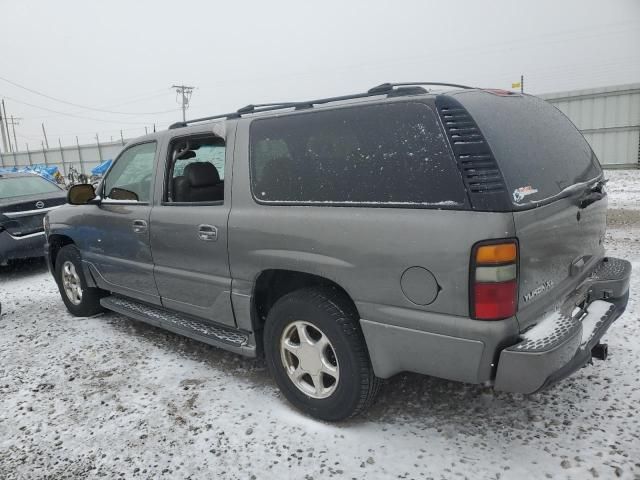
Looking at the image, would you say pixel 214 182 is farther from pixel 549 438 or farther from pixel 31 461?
pixel 549 438

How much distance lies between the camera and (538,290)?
7.54 ft

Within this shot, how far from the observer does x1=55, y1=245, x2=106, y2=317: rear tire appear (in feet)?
15.7

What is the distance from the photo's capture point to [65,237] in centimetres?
493

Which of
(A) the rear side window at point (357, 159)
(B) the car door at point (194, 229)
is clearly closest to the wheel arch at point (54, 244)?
(B) the car door at point (194, 229)

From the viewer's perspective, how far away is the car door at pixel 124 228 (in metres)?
3.82

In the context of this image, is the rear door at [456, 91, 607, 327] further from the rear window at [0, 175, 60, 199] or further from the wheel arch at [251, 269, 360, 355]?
the rear window at [0, 175, 60, 199]

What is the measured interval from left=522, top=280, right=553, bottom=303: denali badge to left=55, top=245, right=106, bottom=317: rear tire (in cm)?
418

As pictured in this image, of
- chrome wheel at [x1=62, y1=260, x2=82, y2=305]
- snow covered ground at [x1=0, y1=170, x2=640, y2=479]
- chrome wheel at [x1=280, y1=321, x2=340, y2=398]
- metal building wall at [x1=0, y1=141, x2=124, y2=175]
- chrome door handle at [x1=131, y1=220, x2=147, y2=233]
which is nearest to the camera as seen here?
snow covered ground at [x1=0, y1=170, x2=640, y2=479]

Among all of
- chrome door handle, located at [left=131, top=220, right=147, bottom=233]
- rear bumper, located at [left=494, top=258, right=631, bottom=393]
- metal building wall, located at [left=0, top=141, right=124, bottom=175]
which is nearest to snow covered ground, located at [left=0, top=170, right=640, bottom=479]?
rear bumper, located at [left=494, top=258, right=631, bottom=393]

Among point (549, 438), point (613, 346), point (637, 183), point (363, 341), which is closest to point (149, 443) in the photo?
point (363, 341)

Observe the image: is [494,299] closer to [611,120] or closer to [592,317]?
[592,317]

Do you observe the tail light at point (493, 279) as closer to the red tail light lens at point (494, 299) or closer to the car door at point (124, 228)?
the red tail light lens at point (494, 299)

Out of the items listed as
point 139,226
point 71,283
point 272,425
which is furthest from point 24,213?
point 272,425

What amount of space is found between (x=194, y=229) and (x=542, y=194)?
2223 millimetres
